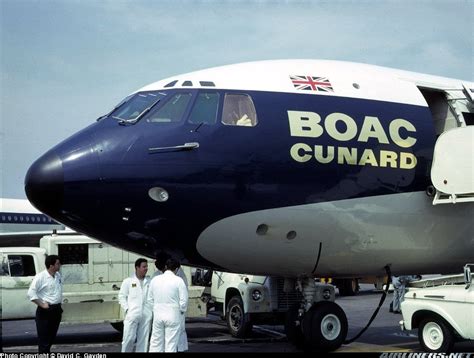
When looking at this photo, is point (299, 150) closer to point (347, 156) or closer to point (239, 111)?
point (347, 156)

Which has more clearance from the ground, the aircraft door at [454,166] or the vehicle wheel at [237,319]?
the aircraft door at [454,166]

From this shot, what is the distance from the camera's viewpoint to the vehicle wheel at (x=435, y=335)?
41.0 ft

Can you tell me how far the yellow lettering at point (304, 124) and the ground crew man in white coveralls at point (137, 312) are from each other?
127 inches

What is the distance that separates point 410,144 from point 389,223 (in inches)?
55.2

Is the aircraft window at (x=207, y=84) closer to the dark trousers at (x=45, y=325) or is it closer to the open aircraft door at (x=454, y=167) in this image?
the open aircraft door at (x=454, y=167)

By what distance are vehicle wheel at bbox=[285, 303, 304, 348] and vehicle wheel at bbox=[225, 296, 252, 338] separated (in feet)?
6.61

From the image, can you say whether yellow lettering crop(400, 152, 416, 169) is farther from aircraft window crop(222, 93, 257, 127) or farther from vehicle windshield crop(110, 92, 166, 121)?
vehicle windshield crop(110, 92, 166, 121)

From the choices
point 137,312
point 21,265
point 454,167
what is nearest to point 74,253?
point 21,265

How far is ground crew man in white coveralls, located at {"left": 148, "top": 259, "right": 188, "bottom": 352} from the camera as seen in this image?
10703 millimetres

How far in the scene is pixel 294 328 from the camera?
47.1ft

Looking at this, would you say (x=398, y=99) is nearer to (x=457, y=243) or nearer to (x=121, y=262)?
(x=457, y=243)

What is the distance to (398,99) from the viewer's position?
13.1 metres

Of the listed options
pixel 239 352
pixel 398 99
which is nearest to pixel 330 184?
pixel 398 99

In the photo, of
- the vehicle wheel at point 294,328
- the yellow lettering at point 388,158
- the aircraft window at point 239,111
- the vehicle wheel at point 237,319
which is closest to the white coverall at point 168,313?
the aircraft window at point 239,111
